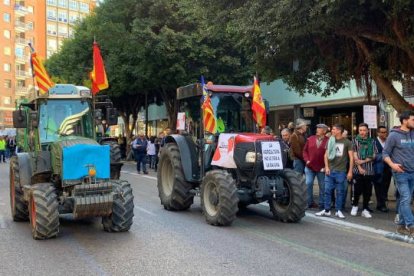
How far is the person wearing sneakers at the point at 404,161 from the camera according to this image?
25.0ft

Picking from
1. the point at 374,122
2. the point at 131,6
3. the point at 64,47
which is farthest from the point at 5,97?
the point at 374,122

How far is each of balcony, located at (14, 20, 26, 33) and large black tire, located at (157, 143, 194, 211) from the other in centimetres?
8038

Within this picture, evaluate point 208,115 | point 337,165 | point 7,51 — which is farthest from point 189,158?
point 7,51

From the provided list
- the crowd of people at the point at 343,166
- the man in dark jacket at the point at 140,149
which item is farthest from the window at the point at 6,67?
Result: the crowd of people at the point at 343,166

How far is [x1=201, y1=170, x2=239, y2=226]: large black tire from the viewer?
821 cm

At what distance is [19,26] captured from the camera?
83938 millimetres

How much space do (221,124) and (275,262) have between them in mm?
3771

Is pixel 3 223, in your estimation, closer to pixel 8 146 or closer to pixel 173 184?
pixel 173 184

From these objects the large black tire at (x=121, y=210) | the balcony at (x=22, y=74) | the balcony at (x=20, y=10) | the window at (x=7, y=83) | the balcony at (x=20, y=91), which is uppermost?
the balcony at (x=20, y=10)

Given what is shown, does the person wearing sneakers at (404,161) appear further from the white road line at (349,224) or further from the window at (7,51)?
the window at (7,51)

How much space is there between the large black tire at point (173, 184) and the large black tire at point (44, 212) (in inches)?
118

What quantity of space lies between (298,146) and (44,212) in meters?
5.96

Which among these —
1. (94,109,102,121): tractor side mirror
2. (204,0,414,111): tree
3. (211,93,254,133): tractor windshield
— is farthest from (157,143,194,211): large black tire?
(204,0,414,111): tree

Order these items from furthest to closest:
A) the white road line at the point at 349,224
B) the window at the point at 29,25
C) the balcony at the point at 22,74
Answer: the window at the point at 29,25
the balcony at the point at 22,74
the white road line at the point at 349,224
